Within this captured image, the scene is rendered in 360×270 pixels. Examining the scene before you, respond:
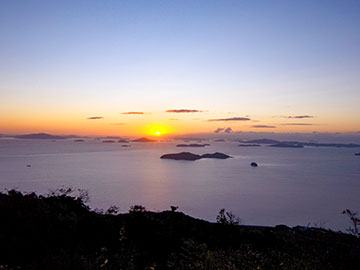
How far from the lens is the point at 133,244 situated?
891cm

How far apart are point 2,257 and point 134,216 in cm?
526

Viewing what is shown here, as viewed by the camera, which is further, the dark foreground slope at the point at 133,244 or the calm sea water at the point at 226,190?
the calm sea water at the point at 226,190

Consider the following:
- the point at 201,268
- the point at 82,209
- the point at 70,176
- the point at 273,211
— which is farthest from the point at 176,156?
the point at 201,268

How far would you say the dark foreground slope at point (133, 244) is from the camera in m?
5.94

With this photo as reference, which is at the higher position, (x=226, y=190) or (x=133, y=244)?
(x=133, y=244)

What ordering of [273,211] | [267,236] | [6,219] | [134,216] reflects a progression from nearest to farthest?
[6,219]
[134,216]
[267,236]
[273,211]

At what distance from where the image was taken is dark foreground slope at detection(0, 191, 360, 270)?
5938 millimetres

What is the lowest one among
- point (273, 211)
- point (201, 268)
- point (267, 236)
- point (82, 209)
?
point (273, 211)

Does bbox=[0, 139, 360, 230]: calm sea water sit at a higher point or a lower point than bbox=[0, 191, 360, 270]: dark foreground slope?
lower

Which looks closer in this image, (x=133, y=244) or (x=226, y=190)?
(x=133, y=244)

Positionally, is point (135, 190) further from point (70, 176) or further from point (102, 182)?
point (70, 176)

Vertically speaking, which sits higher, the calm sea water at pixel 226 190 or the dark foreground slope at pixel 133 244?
the dark foreground slope at pixel 133 244

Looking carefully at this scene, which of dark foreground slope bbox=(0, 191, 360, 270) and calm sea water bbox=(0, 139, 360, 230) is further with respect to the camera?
calm sea water bbox=(0, 139, 360, 230)

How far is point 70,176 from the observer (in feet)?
220
